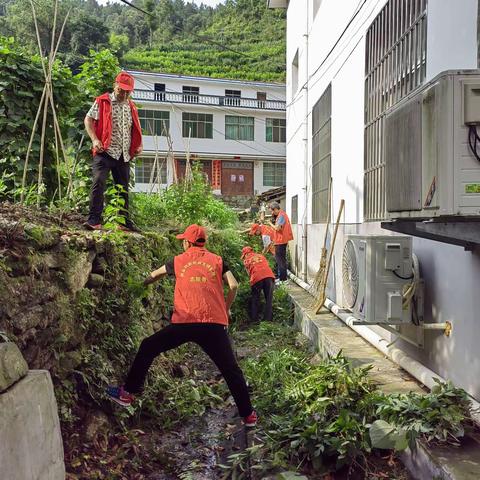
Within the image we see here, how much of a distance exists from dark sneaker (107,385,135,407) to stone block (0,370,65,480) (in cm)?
135

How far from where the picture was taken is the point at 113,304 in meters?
4.57

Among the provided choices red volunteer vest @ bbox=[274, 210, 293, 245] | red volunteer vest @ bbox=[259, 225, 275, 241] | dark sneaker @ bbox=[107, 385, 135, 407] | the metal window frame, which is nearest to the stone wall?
dark sneaker @ bbox=[107, 385, 135, 407]

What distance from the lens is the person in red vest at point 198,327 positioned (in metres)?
4.26

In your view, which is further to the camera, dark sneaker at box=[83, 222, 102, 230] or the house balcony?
the house balcony

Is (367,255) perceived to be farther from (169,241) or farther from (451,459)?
(169,241)

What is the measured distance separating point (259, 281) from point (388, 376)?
14.7ft

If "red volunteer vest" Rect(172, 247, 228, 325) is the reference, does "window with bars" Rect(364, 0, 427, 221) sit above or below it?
above

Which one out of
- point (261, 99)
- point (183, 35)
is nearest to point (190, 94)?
point (261, 99)

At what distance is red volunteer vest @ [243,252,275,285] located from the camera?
29.1 feet

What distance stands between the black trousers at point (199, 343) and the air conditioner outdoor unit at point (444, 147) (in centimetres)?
211

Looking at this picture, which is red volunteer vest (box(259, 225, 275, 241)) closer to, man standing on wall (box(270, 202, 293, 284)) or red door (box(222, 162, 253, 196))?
man standing on wall (box(270, 202, 293, 284))

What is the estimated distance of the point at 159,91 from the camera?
3303 centimetres

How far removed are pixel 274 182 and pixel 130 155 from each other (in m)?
30.7

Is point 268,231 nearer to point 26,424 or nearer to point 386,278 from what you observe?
point 386,278
